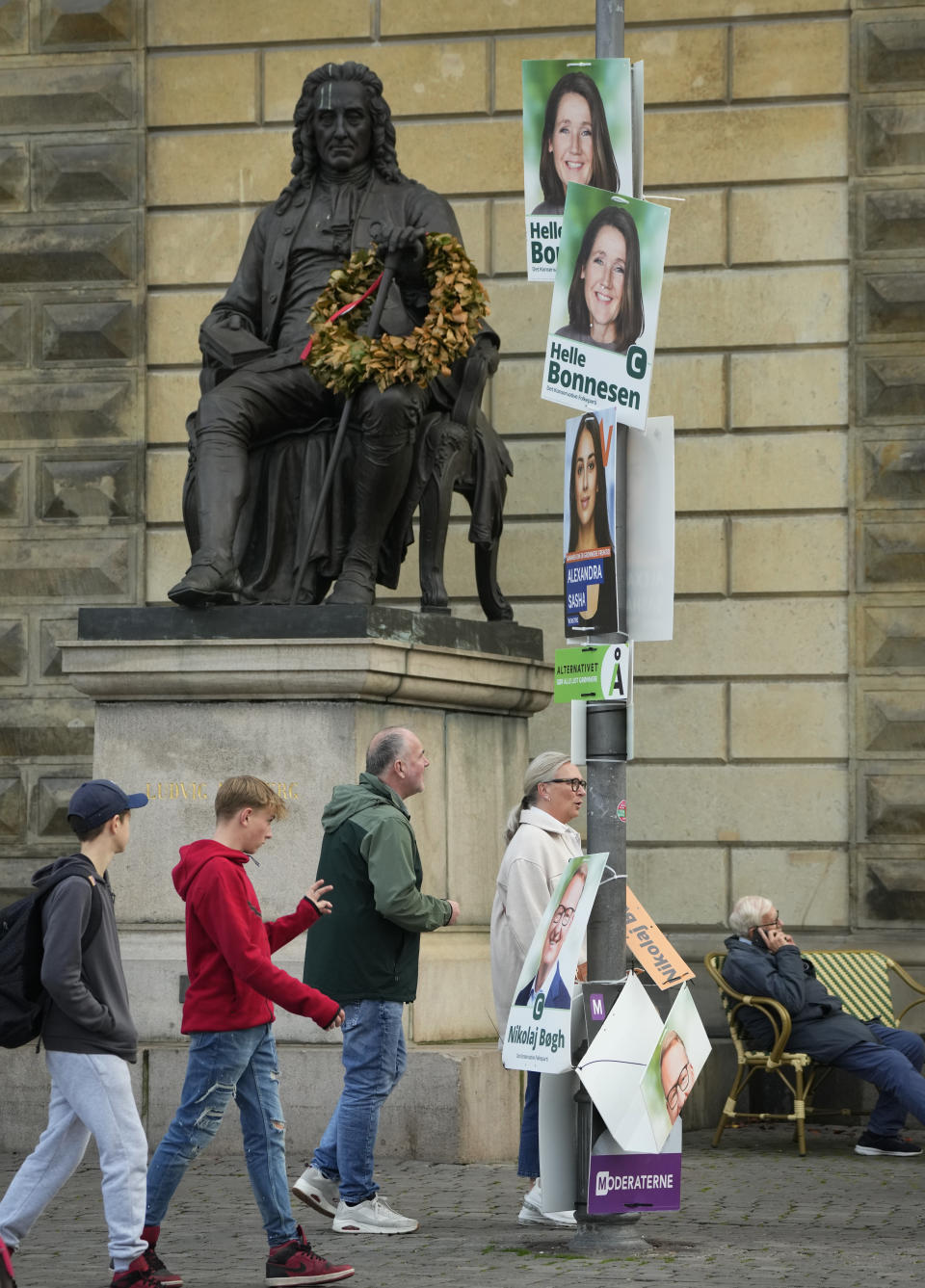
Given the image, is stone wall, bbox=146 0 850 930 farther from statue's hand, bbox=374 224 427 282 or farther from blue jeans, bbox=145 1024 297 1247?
blue jeans, bbox=145 1024 297 1247

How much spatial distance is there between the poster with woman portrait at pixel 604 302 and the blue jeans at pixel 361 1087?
211 cm

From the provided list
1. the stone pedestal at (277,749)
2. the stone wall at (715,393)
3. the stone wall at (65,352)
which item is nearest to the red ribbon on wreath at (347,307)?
the stone pedestal at (277,749)

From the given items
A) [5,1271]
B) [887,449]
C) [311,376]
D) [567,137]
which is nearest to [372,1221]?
[5,1271]

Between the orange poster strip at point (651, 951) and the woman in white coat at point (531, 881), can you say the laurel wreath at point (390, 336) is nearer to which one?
the woman in white coat at point (531, 881)

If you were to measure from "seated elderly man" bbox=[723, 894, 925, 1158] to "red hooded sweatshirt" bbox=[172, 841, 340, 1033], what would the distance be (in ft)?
12.9

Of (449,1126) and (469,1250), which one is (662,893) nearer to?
(449,1126)

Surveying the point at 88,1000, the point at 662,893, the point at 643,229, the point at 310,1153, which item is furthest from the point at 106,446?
the point at 88,1000

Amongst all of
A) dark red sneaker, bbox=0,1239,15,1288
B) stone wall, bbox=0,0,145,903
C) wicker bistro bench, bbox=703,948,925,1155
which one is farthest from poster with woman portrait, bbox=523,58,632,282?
stone wall, bbox=0,0,145,903

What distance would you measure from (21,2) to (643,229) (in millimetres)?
7704

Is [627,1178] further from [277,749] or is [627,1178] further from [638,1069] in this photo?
[277,749]

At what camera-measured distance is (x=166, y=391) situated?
12852mm

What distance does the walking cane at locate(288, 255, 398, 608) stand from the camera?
9.26 m

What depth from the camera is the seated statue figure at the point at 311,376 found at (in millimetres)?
9281

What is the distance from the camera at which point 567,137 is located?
6.68 m
